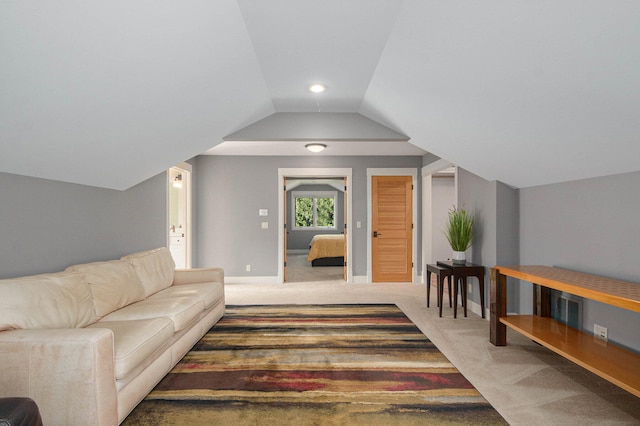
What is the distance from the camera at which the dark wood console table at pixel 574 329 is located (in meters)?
1.88

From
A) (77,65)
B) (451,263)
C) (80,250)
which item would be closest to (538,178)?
(451,263)

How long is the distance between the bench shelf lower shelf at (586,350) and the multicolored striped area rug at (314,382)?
650mm

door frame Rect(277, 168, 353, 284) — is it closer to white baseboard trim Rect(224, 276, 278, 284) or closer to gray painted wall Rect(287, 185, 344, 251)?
Answer: white baseboard trim Rect(224, 276, 278, 284)

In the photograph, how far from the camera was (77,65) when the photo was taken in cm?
→ 173

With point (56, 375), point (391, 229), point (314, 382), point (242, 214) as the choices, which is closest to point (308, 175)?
point (242, 214)

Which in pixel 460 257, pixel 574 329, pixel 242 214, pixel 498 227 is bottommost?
pixel 574 329

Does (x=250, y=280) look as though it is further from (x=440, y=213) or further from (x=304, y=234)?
(x=304, y=234)

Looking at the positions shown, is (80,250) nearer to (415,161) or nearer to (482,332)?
(482,332)

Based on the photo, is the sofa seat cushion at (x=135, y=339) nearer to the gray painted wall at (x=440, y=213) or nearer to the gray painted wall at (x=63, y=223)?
the gray painted wall at (x=63, y=223)

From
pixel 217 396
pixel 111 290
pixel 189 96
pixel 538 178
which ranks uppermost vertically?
pixel 189 96

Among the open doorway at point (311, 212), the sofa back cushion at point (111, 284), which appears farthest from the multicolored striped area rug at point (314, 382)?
the open doorway at point (311, 212)

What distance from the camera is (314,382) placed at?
2.40 meters

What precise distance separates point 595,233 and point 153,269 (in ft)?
13.0

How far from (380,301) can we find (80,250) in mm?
3576
